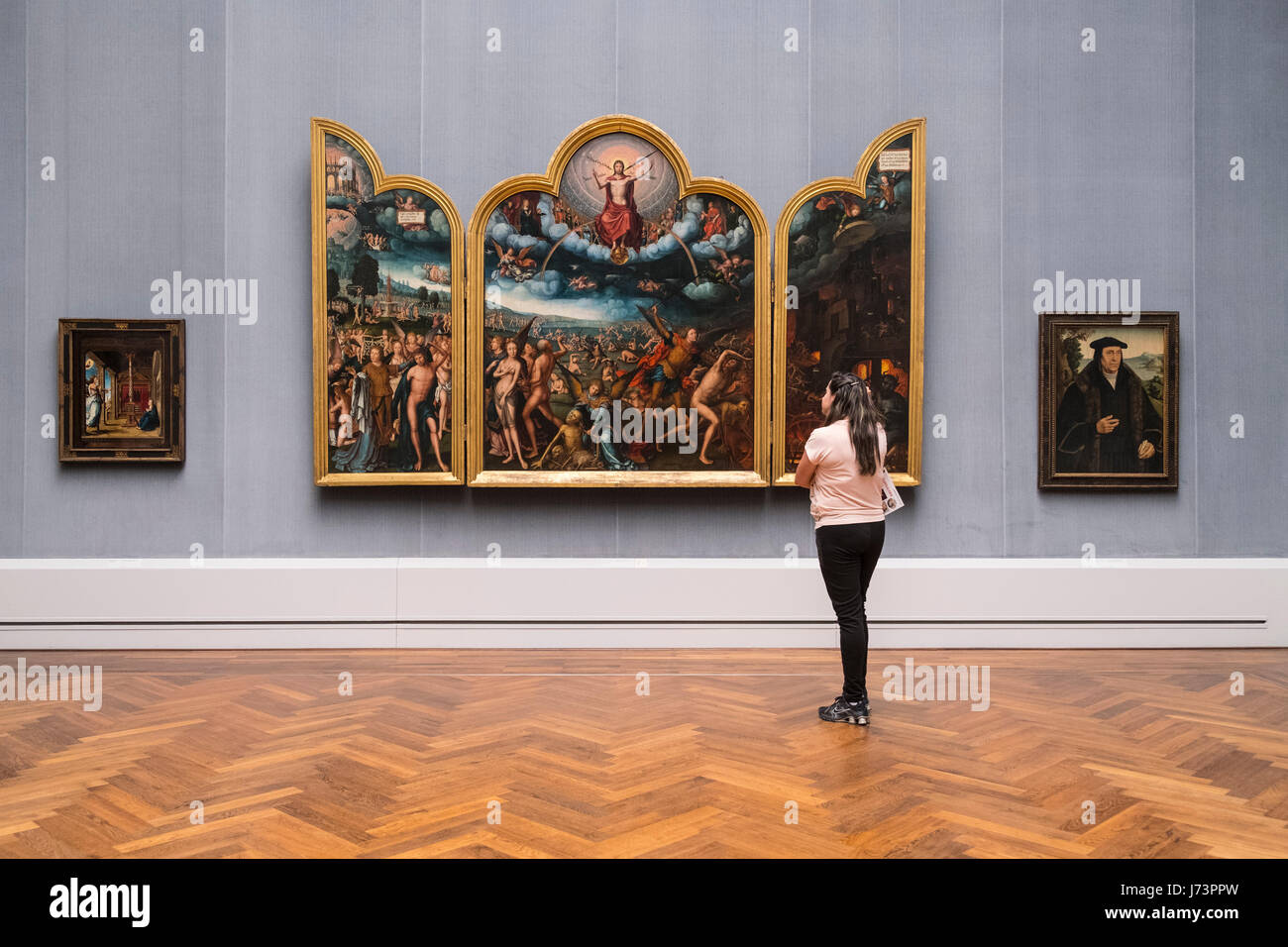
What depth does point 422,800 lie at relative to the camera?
3836 mm

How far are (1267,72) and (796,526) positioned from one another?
244 inches

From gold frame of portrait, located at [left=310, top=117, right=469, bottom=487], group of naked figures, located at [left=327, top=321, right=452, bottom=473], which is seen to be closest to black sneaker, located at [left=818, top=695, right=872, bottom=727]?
gold frame of portrait, located at [left=310, top=117, right=469, bottom=487]

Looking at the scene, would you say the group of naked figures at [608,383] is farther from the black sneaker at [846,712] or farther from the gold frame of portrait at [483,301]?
the black sneaker at [846,712]

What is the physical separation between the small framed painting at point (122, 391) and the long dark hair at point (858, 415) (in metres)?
5.93

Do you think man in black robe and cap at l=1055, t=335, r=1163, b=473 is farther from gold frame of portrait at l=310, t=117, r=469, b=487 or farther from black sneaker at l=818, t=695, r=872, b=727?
gold frame of portrait at l=310, t=117, r=469, b=487

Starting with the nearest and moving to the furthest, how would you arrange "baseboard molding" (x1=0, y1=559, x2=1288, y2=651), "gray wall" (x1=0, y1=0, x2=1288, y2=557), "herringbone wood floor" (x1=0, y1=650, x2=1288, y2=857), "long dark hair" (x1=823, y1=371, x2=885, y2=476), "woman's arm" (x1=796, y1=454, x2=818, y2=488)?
"herringbone wood floor" (x1=0, y1=650, x2=1288, y2=857)
"long dark hair" (x1=823, y1=371, x2=885, y2=476)
"woman's arm" (x1=796, y1=454, x2=818, y2=488)
"baseboard molding" (x1=0, y1=559, x2=1288, y2=651)
"gray wall" (x1=0, y1=0, x2=1288, y2=557)

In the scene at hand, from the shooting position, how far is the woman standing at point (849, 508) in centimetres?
497

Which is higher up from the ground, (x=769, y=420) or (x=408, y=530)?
(x=769, y=420)

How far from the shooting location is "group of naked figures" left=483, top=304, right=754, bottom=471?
7301 mm

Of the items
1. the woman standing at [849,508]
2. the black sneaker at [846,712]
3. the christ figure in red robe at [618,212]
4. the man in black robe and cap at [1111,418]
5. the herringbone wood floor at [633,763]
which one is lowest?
the herringbone wood floor at [633,763]

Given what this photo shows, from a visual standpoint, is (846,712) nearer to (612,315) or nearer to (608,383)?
(608,383)

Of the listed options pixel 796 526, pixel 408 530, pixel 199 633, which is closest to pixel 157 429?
pixel 199 633

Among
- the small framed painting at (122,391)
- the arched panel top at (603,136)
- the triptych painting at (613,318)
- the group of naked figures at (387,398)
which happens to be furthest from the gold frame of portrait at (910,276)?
the small framed painting at (122,391)

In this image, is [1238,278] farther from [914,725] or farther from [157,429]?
[157,429]
